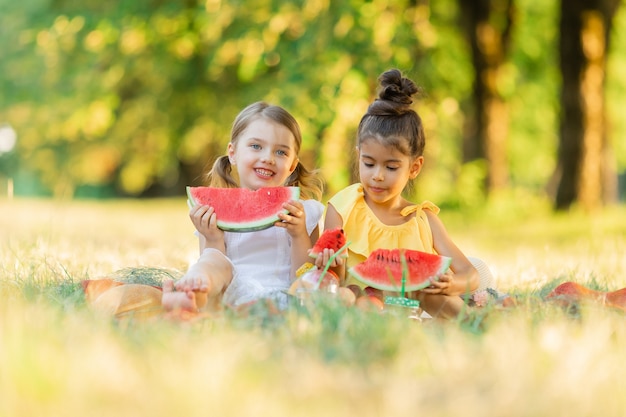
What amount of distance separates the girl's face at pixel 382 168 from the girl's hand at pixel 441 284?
0.68 metres

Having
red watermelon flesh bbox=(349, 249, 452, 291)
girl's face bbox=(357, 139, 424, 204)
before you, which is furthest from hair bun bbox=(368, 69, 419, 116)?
red watermelon flesh bbox=(349, 249, 452, 291)

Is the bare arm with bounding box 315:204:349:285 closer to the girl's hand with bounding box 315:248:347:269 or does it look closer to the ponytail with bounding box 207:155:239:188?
the girl's hand with bounding box 315:248:347:269

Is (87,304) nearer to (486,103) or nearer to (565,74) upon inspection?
(565,74)

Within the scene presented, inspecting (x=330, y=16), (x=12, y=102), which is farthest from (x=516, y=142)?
(x=330, y=16)

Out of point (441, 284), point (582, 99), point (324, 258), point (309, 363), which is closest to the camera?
point (309, 363)

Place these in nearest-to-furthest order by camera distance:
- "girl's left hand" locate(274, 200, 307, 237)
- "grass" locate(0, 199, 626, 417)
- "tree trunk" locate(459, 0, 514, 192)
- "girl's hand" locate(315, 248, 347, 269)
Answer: "grass" locate(0, 199, 626, 417)
"girl's hand" locate(315, 248, 347, 269)
"girl's left hand" locate(274, 200, 307, 237)
"tree trunk" locate(459, 0, 514, 192)

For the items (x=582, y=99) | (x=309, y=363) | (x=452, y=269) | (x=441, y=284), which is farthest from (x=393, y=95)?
(x=582, y=99)

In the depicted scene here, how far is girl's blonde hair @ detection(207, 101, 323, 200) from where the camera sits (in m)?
4.86

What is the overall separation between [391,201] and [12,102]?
14538 millimetres

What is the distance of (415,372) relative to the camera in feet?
8.52

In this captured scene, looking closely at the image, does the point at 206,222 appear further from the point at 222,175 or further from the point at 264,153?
the point at 222,175

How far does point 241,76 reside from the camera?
39.7 ft

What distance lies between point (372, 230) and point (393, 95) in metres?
0.72

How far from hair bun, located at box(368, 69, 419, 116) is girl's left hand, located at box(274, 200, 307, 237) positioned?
68cm
